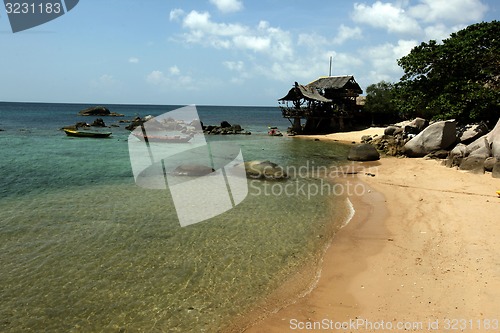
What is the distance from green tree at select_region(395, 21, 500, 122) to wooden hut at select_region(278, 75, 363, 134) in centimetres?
1577

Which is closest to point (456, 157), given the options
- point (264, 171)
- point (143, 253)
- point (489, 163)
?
point (489, 163)

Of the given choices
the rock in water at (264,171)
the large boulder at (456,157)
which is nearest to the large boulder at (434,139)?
the large boulder at (456,157)

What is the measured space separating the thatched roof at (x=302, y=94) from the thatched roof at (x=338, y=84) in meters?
2.20

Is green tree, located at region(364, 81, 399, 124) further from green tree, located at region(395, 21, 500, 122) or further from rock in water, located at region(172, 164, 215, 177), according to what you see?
rock in water, located at region(172, 164, 215, 177)

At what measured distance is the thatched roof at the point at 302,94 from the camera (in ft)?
128

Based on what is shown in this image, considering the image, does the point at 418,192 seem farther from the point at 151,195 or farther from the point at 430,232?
the point at 151,195

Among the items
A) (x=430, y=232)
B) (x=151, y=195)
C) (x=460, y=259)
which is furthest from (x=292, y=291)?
(x=151, y=195)

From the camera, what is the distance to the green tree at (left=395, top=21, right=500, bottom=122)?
20.6 meters

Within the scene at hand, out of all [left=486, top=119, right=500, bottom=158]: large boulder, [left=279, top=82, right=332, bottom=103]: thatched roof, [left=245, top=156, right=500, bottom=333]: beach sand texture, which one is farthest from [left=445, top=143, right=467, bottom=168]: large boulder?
[left=279, top=82, right=332, bottom=103]: thatched roof

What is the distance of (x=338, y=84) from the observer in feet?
139

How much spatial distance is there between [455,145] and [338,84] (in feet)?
75.5

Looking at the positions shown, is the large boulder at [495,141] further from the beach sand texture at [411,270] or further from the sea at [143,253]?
the sea at [143,253]

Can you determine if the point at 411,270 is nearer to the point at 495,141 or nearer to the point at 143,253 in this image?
the point at 143,253

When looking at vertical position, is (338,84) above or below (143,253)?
above
